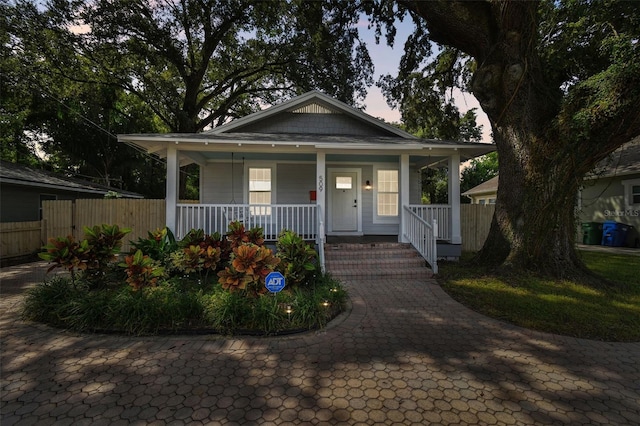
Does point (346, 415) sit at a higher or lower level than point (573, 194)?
lower

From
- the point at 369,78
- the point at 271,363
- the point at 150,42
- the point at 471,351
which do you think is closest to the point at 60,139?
the point at 150,42

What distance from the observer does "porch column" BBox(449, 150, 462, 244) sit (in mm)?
8438

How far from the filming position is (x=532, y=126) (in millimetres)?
6500

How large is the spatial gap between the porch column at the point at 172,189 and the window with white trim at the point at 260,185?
97.3 inches

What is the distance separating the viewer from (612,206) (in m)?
12.9

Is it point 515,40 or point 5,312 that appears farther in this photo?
point 515,40

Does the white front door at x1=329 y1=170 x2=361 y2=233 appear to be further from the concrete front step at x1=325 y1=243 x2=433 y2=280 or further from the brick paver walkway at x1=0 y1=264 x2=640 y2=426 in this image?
the brick paver walkway at x1=0 y1=264 x2=640 y2=426

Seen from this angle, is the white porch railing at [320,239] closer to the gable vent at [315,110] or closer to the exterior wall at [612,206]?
the gable vent at [315,110]

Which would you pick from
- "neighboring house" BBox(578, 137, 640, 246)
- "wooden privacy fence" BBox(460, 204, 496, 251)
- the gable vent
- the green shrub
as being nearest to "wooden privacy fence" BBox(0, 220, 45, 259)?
the green shrub

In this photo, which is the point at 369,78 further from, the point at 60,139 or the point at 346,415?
the point at 60,139

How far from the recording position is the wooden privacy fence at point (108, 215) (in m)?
9.93

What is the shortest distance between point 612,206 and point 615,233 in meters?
1.43

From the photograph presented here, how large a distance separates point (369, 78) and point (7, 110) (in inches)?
884

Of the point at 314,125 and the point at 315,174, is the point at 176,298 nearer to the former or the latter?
the point at 315,174
